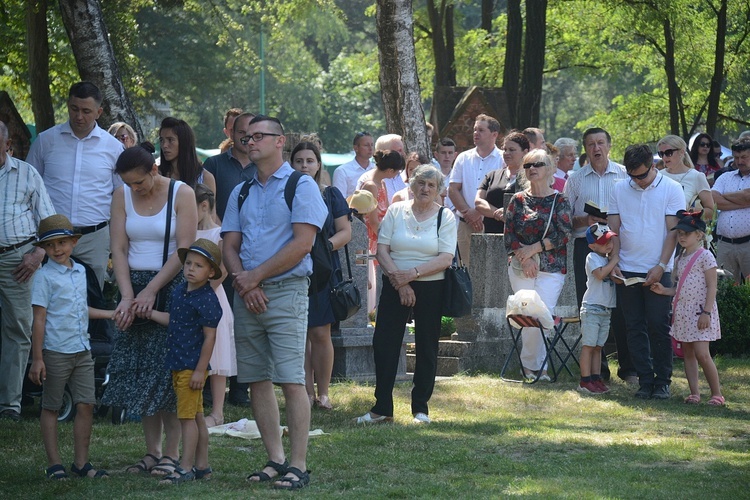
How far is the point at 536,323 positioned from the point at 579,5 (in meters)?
20.0

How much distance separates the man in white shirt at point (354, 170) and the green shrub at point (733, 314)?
166 inches

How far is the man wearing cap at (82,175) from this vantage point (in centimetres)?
969

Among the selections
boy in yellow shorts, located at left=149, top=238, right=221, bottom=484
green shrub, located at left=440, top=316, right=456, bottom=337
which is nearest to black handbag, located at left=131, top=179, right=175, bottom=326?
boy in yellow shorts, located at left=149, top=238, right=221, bottom=484

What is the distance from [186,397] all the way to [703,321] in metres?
5.31

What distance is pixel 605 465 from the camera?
8000 mm

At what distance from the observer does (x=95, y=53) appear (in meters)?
12.5

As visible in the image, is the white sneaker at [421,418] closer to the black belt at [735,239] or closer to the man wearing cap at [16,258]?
the man wearing cap at [16,258]

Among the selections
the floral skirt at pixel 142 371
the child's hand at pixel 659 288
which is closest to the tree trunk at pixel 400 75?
the child's hand at pixel 659 288

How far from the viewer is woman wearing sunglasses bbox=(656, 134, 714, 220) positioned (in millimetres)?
12273

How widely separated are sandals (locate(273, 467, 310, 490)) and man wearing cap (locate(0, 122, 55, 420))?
326 centimetres

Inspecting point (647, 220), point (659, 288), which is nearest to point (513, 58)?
point (647, 220)

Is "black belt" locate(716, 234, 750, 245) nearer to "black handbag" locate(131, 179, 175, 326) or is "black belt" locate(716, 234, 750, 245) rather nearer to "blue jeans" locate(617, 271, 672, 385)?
"blue jeans" locate(617, 271, 672, 385)

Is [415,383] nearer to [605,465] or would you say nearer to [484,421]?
[484,421]

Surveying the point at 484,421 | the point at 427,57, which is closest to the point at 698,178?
the point at 484,421
